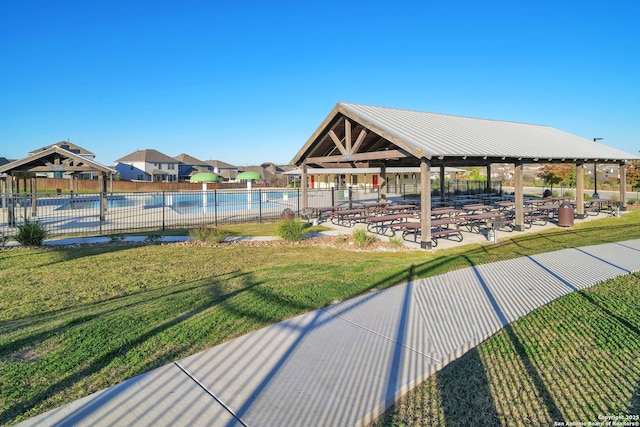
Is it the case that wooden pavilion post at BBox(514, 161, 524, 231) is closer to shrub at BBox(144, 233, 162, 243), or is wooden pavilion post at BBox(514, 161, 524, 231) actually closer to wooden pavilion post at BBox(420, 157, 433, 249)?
wooden pavilion post at BBox(420, 157, 433, 249)

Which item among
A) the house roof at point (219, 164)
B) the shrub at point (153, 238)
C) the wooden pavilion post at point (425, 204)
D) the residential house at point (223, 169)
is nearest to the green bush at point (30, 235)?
the shrub at point (153, 238)

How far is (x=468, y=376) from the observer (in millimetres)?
3637

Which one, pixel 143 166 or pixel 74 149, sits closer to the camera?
pixel 74 149

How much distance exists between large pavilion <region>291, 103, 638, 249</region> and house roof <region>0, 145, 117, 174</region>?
10.0m

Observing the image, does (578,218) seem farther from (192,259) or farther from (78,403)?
(78,403)

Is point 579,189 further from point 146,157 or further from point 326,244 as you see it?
point 146,157

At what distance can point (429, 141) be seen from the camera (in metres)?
12.0

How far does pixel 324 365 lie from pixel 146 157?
2747 inches

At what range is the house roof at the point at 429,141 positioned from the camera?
12000 millimetres

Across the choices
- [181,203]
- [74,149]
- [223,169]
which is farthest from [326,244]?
[223,169]

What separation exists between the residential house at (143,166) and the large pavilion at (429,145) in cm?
5535

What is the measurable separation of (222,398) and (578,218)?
1904 cm

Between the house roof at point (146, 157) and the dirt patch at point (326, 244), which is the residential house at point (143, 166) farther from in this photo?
the dirt patch at point (326, 244)

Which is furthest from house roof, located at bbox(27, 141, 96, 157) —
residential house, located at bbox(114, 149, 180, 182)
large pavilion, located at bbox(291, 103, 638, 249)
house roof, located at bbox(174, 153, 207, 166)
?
large pavilion, located at bbox(291, 103, 638, 249)
